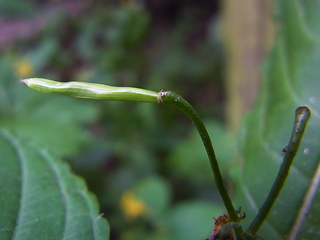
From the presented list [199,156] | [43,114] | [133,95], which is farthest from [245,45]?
[133,95]

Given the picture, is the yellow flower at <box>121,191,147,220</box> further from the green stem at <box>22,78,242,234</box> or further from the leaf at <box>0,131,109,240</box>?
the green stem at <box>22,78,242,234</box>

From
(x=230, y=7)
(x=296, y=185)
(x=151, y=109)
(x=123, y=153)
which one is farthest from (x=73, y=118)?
(x=296, y=185)

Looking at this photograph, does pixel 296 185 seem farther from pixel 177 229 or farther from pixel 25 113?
pixel 25 113

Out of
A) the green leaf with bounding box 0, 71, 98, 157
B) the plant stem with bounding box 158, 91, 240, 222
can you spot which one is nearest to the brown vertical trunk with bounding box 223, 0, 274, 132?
the green leaf with bounding box 0, 71, 98, 157

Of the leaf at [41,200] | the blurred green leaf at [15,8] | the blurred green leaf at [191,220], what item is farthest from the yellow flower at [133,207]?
the blurred green leaf at [15,8]

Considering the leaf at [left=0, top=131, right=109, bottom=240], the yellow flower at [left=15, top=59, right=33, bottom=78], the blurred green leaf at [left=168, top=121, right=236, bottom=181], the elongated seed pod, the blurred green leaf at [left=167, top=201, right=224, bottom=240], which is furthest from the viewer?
the yellow flower at [left=15, top=59, right=33, bottom=78]

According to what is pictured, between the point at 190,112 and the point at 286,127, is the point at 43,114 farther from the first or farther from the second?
the point at 190,112
